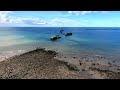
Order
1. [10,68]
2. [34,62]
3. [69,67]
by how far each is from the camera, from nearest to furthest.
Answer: [10,68], [69,67], [34,62]

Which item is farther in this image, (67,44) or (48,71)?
(67,44)

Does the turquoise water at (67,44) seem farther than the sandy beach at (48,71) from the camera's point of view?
Yes

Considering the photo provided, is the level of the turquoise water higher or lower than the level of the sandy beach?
lower

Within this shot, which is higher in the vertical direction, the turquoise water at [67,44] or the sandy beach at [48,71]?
the sandy beach at [48,71]

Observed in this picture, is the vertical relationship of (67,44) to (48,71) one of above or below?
below

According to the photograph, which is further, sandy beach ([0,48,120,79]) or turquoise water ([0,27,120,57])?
turquoise water ([0,27,120,57])
